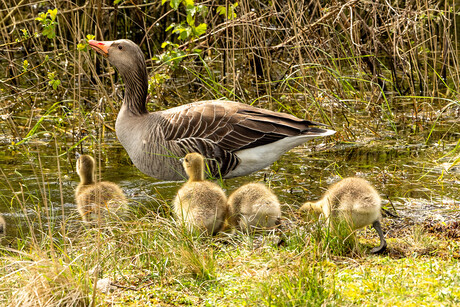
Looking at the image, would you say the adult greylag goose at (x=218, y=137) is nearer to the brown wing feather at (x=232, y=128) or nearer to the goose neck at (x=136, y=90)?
the brown wing feather at (x=232, y=128)

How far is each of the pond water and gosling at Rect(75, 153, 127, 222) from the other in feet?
0.71

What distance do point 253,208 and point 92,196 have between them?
Answer: 1.53 m

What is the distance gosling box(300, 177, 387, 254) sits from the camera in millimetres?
4215

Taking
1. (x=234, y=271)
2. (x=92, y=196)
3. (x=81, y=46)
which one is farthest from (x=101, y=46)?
(x=234, y=271)

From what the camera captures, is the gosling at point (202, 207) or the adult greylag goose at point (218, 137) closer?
the gosling at point (202, 207)

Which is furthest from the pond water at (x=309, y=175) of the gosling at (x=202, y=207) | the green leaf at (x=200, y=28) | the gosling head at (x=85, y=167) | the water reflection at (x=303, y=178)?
the green leaf at (x=200, y=28)

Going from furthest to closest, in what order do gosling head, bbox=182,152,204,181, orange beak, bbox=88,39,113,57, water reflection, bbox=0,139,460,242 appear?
orange beak, bbox=88,39,113,57, water reflection, bbox=0,139,460,242, gosling head, bbox=182,152,204,181

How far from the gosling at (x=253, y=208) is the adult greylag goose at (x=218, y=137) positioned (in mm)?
1619

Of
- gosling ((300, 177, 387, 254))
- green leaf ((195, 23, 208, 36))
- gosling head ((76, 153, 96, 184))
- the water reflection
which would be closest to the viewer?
gosling ((300, 177, 387, 254))

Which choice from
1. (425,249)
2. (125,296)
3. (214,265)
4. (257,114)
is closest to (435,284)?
(425,249)

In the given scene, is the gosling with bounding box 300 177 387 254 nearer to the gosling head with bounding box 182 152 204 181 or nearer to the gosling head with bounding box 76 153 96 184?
the gosling head with bounding box 182 152 204 181

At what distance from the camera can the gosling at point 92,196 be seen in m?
5.11

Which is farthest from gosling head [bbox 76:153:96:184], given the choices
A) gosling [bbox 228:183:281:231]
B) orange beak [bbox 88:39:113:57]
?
orange beak [bbox 88:39:113:57]

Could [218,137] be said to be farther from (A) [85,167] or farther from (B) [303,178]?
(A) [85,167]
